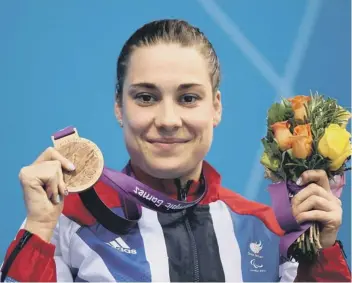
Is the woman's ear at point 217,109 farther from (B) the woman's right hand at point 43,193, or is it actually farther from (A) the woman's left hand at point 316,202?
(B) the woman's right hand at point 43,193

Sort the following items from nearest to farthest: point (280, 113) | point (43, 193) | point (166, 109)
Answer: point (43, 193), point (166, 109), point (280, 113)

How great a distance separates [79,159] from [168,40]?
40 centimetres

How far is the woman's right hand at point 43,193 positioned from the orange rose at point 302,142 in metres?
0.55

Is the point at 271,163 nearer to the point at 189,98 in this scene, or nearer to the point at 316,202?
the point at 316,202

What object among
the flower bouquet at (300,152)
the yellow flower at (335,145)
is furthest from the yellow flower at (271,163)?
the yellow flower at (335,145)

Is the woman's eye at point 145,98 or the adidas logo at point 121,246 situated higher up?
the woman's eye at point 145,98

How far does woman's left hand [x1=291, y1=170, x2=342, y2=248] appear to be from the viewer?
1.50m

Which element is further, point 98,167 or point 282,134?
point 282,134

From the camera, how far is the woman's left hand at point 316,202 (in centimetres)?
150

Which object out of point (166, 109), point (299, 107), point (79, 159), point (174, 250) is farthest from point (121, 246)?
point (299, 107)

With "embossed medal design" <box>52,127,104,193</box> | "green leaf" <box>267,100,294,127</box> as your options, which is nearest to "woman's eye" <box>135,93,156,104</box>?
"embossed medal design" <box>52,127,104,193</box>

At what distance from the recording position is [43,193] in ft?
4.31

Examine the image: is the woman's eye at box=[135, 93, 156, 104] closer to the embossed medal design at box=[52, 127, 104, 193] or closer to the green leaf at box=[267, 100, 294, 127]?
the embossed medal design at box=[52, 127, 104, 193]

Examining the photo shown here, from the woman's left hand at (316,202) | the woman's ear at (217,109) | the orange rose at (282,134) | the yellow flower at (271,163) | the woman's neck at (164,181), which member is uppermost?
the woman's ear at (217,109)
